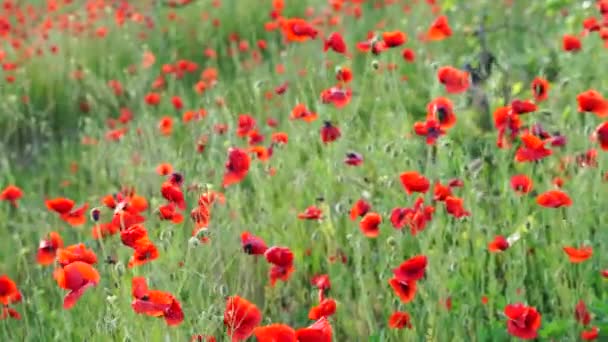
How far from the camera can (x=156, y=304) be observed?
159cm

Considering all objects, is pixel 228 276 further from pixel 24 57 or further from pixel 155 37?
pixel 155 37

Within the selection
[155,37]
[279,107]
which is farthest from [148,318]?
[155,37]

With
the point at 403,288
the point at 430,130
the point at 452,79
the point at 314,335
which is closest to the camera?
the point at 314,335

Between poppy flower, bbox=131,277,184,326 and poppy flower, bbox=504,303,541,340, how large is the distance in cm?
67

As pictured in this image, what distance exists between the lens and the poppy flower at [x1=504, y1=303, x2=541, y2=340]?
1769mm

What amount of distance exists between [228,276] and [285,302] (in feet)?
0.61

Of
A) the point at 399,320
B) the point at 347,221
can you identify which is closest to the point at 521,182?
the point at 399,320

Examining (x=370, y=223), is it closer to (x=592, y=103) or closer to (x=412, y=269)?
(x=412, y=269)

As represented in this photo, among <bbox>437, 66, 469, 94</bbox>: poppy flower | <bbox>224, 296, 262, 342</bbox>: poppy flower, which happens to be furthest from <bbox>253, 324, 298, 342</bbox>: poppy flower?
<bbox>437, 66, 469, 94</bbox>: poppy flower

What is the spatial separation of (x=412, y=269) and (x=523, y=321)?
0.81 feet

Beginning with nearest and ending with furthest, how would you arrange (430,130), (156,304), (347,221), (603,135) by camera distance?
1. (156,304)
2. (603,135)
3. (430,130)
4. (347,221)

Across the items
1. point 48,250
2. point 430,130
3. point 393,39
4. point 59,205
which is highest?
point 393,39

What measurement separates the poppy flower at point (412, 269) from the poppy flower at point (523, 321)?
0.19 m

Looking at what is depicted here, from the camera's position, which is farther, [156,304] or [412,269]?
[412,269]
